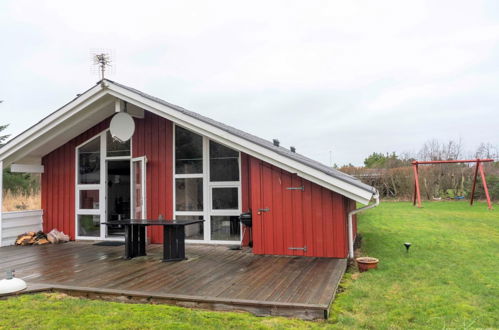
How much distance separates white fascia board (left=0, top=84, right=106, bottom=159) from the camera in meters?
6.62

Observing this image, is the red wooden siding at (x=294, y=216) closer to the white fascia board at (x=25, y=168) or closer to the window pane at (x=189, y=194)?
the window pane at (x=189, y=194)

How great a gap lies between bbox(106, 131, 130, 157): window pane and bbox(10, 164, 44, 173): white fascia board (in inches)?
71.8

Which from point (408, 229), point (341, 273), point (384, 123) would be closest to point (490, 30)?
point (408, 229)

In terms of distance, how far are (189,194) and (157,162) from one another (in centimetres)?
106

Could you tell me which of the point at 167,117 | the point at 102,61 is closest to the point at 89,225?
the point at 167,117

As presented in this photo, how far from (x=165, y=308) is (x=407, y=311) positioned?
2468mm

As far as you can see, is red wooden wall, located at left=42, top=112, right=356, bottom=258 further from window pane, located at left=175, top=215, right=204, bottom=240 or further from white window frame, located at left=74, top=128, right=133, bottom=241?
white window frame, located at left=74, top=128, right=133, bottom=241

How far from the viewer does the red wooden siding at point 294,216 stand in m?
5.58

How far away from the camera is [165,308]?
11.4 ft

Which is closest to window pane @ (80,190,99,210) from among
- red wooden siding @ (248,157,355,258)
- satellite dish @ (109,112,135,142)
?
satellite dish @ (109,112,135,142)

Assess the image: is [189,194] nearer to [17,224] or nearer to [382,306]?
[17,224]

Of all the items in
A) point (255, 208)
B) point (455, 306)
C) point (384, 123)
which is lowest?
point (455, 306)

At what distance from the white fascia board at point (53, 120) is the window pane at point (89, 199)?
1.62 meters

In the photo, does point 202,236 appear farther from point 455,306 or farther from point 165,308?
point 455,306
